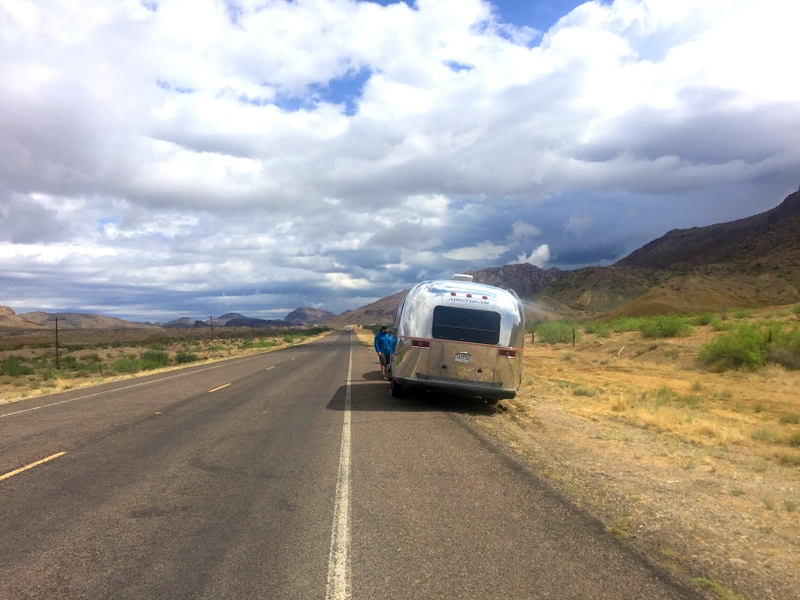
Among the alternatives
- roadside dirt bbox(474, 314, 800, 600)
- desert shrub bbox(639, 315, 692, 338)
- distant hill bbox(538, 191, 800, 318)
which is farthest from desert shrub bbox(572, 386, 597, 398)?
distant hill bbox(538, 191, 800, 318)

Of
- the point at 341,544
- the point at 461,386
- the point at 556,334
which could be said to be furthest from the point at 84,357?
the point at 341,544

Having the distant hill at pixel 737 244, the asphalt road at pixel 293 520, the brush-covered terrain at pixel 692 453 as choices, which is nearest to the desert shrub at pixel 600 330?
the brush-covered terrain at pixel 692 453

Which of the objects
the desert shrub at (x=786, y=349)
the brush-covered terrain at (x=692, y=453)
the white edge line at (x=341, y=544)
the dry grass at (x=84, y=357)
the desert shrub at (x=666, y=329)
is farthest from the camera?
the desert shrub at (x=666, y=329)

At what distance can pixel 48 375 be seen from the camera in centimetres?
3262

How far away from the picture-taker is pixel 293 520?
19.6ft

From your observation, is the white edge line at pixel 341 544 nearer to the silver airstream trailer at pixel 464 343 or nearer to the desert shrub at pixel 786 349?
the silver airstream trailer at pixel 464 343

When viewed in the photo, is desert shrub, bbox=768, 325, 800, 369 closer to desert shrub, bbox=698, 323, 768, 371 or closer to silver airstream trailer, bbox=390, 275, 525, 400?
desert shrub, bbox=698, 323, 768, 371

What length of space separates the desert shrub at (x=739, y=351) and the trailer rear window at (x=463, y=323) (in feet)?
44.9

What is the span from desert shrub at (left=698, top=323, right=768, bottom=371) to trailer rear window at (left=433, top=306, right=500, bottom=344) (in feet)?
44.9

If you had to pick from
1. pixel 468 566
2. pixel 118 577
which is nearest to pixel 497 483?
pixel 468 566

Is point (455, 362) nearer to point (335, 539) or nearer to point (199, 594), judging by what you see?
point (335, 539)

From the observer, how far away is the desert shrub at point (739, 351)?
21.7 meters

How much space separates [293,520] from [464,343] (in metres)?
7.51

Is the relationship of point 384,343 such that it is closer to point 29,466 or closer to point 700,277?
point 29,466
